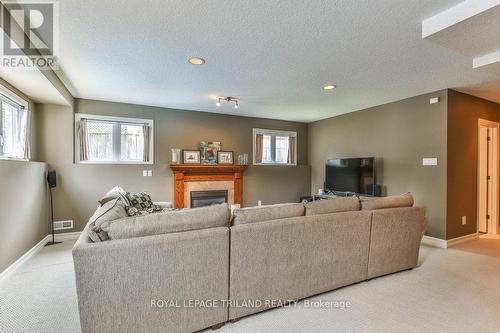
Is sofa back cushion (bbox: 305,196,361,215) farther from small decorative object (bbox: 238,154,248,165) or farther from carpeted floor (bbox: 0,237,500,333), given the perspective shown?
small decorative object (bbox: 238,154,248,165)

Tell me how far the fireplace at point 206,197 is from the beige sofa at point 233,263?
3.28 meters

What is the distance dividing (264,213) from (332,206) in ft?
2.64

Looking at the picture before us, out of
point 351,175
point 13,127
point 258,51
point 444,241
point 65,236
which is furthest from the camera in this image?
point 351,175

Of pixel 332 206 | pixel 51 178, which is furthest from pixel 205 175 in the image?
pixel 332 206

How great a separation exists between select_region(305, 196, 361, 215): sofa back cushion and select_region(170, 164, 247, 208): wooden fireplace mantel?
3.21 metres

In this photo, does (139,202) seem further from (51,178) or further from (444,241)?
(444,241)

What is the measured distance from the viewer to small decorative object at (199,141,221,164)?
5.42 metres

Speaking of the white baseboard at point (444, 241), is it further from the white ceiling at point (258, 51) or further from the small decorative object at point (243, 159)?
the small decorative object at point (243, 159)

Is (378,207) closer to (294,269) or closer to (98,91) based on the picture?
(294,269)

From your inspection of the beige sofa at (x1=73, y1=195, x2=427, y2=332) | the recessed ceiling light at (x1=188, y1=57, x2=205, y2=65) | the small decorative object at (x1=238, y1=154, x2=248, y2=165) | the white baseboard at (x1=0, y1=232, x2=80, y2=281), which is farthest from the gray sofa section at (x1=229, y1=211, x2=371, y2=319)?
the small decorative object at (x1=238, y1=154, x2=248, y2=165)

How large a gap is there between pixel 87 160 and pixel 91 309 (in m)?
3.65

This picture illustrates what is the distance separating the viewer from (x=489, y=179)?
4691mm

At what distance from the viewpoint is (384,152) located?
4.78 m

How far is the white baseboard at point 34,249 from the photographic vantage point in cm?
280
